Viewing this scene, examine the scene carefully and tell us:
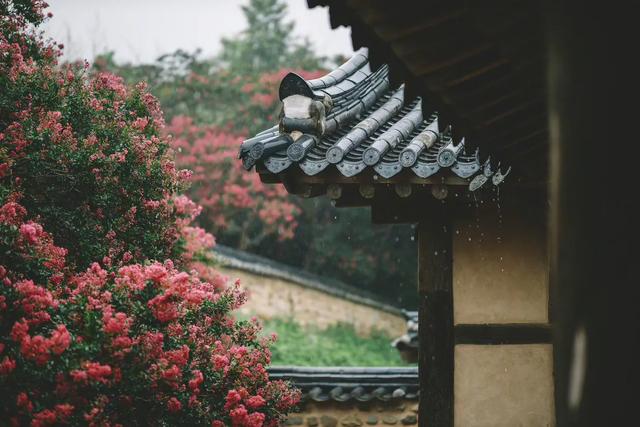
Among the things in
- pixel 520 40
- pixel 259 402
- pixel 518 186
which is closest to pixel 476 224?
pixel 518 186

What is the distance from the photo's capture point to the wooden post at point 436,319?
197 inches

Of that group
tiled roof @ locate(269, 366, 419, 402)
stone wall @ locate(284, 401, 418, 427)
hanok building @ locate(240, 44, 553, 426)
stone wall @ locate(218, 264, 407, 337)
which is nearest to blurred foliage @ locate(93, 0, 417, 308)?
stone wall @ locate(218, 264, 407, 337)

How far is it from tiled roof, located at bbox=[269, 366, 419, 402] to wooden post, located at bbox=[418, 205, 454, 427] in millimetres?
2271

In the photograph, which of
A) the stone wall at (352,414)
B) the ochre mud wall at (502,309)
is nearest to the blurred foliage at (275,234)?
the stone wall at (352,414)

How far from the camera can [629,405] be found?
1.53m

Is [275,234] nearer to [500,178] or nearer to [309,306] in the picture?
[309,306]

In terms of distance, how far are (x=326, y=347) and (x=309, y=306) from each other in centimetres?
168

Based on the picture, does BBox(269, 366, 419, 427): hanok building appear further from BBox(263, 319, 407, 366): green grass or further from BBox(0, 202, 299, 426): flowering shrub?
BBox(263, 319, 407, 366): green grass

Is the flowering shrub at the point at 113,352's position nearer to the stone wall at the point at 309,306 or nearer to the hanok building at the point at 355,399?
the hanok building at the point at 355,399

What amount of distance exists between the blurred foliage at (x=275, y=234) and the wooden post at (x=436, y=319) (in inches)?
599

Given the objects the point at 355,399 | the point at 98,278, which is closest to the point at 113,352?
the point at 98,278

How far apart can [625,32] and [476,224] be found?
365 cm

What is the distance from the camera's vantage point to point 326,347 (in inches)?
661

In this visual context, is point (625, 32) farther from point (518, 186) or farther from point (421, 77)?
point (518, 186)
